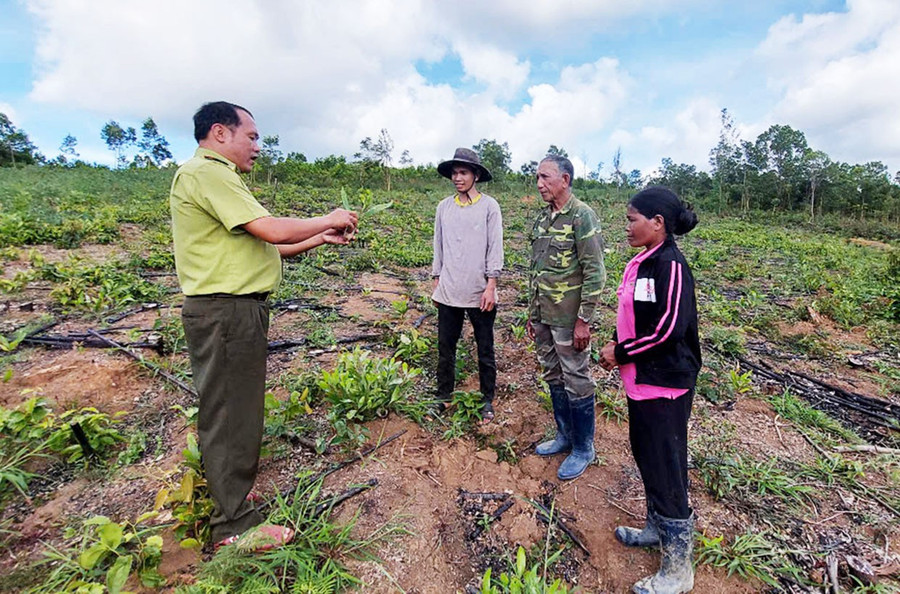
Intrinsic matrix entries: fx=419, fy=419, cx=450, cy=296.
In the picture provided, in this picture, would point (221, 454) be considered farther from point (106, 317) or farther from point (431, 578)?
point (106, 317)

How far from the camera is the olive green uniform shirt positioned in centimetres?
173

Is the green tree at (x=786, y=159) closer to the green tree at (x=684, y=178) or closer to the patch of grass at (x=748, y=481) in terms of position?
the green tree at (x=684, y=178)

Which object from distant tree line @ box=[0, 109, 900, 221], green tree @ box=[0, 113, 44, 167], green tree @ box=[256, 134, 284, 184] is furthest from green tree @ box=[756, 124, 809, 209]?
green tree @ box=[0, 113, 44, 167]

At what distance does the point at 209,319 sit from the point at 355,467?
1.23 meters

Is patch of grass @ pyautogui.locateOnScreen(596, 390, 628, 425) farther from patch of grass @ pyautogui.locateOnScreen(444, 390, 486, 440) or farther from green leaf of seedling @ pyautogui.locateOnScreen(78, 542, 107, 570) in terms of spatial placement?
green leaf of seedling @ pyautogui.locateOnScreen(78, 542, 107, 570)

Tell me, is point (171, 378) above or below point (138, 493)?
above

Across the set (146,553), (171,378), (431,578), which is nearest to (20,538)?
(146,553)

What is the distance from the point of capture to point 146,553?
180cm

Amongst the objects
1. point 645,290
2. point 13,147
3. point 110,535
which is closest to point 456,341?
point 645,290

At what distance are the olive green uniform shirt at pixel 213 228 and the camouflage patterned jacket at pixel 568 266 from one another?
5.34ft

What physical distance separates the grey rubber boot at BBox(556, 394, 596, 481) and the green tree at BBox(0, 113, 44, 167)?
47.1m

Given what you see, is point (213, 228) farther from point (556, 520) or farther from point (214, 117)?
point (556, 520)

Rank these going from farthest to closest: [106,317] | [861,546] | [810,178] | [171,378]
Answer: [810,178], [106,317], [171,378], [861,546]

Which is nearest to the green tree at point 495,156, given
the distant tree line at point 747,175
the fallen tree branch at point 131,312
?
the distant tree line at point 747,175
